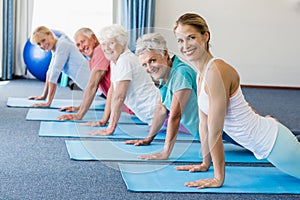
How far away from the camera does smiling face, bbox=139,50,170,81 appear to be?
2.57 metres

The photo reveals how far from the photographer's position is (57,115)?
13.7 feet

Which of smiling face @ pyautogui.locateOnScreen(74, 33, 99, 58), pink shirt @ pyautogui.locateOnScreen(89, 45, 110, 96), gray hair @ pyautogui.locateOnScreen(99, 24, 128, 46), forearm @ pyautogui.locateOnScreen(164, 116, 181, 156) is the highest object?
gray hair @ pyautogui.locateOnScreen(99, 24, 128, 46)

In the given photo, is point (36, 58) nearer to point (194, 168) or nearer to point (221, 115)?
point (194, 168)

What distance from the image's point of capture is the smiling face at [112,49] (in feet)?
9.94

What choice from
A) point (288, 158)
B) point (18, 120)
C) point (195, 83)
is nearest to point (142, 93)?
point (195, 83)

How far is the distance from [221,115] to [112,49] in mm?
1029

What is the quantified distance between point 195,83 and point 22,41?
447cm

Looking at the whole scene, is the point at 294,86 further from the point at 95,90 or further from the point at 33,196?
the point at 33,196

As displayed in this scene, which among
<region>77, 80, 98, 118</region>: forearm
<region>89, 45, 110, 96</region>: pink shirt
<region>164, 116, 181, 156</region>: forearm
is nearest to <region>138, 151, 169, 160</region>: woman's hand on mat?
<region>164, 116, 181, 156</region>: forearm

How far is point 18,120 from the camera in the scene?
12.9 ft

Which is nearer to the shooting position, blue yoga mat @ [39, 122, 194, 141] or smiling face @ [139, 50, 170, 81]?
smiling face @ [139, 50, 170, 81]

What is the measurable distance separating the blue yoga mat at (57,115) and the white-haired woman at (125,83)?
50mm

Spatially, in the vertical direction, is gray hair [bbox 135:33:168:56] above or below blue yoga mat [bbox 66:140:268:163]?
above

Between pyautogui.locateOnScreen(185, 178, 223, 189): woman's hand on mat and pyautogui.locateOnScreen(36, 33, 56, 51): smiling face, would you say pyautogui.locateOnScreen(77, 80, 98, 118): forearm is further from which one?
pyautogui.locateOnScreen(185, 178, 223, 189): woman's hand on mat
